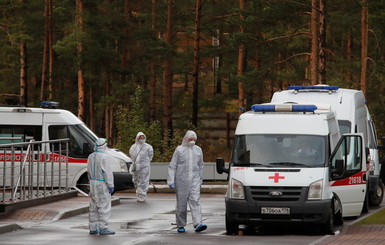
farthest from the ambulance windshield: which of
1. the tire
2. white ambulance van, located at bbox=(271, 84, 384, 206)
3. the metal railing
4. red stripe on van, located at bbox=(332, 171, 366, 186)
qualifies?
the tire

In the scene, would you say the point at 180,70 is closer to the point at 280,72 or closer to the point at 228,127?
the point at 280,72

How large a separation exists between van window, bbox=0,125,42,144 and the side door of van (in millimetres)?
8889

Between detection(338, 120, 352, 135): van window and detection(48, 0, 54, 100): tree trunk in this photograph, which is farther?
detection(48, 0, 54, 100): tree trunk

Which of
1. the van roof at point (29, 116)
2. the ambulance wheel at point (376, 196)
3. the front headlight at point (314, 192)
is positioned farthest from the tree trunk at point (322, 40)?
the front headlight at point (314, 192)

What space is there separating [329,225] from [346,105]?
17.5 feet

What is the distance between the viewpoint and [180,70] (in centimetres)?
6275

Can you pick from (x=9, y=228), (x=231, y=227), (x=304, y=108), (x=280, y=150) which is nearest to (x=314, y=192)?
(x=280, y=150)

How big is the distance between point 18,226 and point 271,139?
4.84 meters

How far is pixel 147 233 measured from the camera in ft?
62.0

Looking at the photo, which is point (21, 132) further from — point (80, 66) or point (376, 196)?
point (80, 66)

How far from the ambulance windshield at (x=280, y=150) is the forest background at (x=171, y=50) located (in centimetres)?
2730

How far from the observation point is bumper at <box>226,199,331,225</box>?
18.5 meters

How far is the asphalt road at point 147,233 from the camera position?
1742 centimetres

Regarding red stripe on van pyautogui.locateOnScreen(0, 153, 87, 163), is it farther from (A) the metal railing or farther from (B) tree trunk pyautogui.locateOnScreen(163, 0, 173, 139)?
(B) tree trunk pyautogui.locateOnScreen(163, 0, 173, 139)
